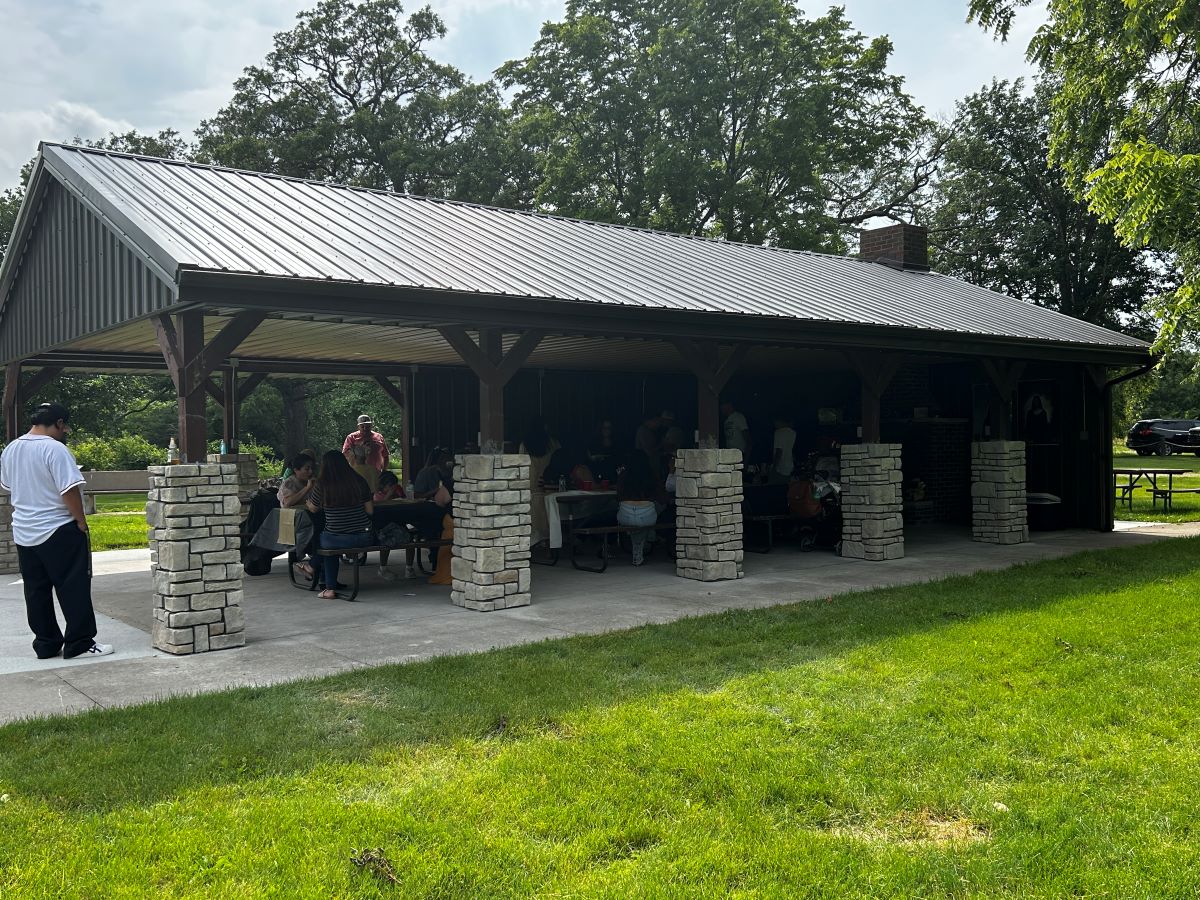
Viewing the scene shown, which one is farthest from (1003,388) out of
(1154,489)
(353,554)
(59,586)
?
(59,586)

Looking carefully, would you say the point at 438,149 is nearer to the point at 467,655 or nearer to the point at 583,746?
the point at 467,655

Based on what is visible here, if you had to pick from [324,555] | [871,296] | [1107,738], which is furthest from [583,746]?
[871,296]

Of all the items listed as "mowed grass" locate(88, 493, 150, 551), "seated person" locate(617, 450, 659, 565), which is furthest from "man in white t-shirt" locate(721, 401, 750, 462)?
"mowed grass" locate(88, 493, 150, 551)

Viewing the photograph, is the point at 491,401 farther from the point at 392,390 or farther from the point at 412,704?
the point at 392,390

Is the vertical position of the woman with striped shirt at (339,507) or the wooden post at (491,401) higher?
the wooden post at (491,401)

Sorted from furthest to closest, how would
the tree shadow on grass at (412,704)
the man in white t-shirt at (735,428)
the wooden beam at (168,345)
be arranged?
the man in white t-shirt at (735,428) < the wooden beam at (168,345) < the tree shadow on grass at (412,704)

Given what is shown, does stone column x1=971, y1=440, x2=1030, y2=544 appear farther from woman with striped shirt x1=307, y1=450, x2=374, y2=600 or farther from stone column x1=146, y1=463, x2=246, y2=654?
stone column x1=146, y1=463, x2=246, y2=654

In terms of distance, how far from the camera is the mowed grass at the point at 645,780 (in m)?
3.50

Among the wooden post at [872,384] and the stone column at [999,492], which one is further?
the stone column at [999,492]

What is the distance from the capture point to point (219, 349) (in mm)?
7172

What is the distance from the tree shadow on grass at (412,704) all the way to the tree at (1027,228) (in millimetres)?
22231

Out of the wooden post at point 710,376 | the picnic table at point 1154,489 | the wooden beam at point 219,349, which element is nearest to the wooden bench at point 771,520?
the wooden post at point 710,376

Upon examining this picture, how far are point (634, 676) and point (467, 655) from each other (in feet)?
4.10

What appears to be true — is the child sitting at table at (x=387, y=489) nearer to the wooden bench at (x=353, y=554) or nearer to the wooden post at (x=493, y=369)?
the wooden bench at (x=353, y=554)
